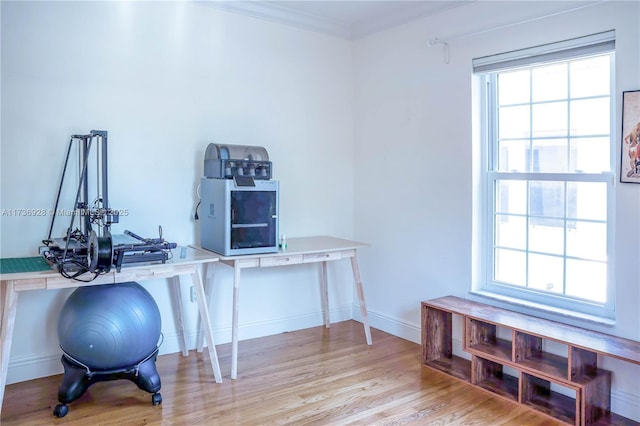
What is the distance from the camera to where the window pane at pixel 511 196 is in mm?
3154

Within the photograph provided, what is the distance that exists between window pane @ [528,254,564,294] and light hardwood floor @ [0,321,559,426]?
0.74 meters

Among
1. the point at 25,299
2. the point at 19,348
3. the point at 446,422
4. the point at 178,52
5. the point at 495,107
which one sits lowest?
the point at 446,422

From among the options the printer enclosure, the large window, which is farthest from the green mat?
the large window

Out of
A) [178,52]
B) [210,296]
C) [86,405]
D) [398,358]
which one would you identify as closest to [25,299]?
[86,405]

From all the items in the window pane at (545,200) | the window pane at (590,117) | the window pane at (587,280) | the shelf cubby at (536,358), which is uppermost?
the window pane at (590,117)

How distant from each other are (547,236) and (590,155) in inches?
21.0

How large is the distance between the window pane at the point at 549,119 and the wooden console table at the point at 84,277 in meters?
2.11

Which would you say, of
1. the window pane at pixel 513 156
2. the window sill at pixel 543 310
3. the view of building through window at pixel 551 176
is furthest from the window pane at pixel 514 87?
the window sill at pixel 543 310

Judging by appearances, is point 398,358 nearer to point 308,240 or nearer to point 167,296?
point 308,240

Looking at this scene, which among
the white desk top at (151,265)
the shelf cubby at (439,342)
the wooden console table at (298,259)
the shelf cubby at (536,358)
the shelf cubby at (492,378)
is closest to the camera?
the white desk top at (151,265)

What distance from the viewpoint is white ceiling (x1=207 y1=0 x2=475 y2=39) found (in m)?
3.55

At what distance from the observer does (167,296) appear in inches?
135

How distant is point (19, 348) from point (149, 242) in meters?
1.05

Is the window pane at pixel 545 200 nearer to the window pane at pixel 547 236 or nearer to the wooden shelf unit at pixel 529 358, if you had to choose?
the window pane at pixel 547 236
